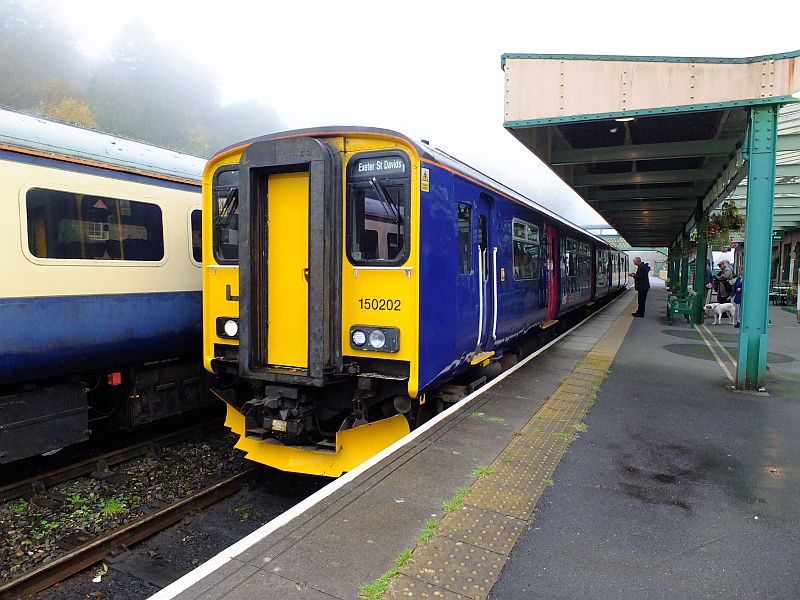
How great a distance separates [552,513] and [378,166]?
9.75ft

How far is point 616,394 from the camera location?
660cm

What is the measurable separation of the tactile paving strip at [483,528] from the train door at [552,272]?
6.75 meters

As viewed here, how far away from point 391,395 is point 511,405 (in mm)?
1711

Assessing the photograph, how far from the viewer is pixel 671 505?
12.1 feet

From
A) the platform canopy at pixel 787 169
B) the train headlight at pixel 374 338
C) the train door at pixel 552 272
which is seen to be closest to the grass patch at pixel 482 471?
the train headlight at pixel 374 338

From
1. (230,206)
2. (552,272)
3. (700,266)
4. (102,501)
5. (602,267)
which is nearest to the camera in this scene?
(102,501)

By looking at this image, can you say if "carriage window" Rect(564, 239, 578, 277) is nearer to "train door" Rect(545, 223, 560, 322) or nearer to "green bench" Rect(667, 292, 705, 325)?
"train door" Rect(545, 223, 560, 322)

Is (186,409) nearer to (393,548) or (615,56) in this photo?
(393,548)

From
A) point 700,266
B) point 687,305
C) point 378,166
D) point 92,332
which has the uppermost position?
point 378,166

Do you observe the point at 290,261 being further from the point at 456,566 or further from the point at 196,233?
the point at 456,566

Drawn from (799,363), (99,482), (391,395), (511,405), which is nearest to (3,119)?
(99,482)

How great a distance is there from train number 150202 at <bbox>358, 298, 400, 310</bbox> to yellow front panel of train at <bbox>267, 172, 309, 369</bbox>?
509 mm

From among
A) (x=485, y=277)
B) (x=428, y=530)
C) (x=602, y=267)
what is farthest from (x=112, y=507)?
(x=602, y=267)

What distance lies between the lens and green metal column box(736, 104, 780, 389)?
6531 millimetres
